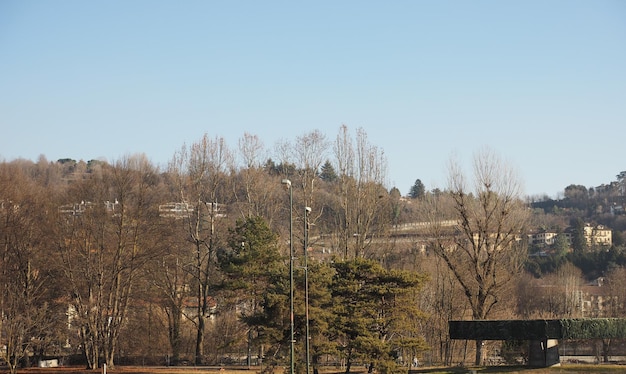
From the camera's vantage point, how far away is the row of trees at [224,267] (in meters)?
46.1

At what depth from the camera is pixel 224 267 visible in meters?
53.4

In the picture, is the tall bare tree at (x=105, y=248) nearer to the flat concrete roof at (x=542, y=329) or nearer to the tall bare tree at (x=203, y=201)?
the tall bare tree at (x=203, y=201)

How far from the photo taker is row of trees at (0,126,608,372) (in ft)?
151

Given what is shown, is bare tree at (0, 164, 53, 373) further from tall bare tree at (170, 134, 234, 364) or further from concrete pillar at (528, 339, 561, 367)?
concrete pillar at (528, 339, 561, 367)

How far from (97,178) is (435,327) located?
3327 cm

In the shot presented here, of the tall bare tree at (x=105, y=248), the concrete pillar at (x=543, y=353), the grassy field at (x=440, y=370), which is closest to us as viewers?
the grassy field at (x=440, y=370)

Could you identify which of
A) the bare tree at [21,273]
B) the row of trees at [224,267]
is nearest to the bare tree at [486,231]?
the row of trees at [224,267]

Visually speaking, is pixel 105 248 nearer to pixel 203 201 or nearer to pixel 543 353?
pixel 203 201

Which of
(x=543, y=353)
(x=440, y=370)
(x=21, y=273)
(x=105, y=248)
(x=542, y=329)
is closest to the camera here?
(x=542, y=329)

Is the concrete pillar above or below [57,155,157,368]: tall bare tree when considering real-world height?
below

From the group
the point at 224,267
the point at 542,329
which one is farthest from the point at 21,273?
the point at 542,329

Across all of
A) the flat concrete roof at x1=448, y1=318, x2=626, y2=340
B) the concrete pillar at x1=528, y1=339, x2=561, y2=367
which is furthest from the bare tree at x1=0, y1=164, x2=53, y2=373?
the concrete pillar at x1=528, y1=339, x2=561, y2=367

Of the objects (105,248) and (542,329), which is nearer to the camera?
(542,329)

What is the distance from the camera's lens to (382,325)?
152 ft
